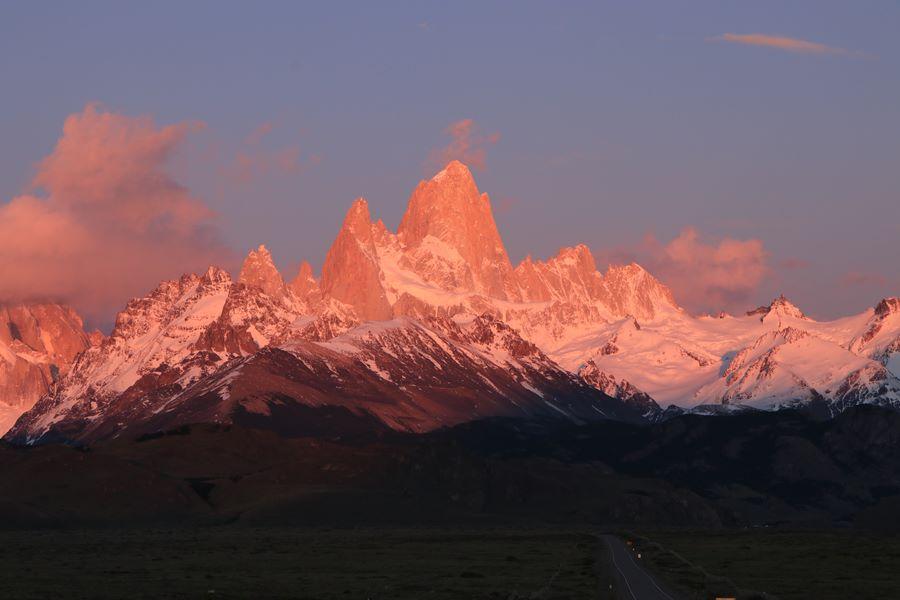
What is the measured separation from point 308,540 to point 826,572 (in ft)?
273

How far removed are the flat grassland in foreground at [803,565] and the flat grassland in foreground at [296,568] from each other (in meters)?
A: 11.0

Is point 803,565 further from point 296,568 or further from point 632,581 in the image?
point 296,568

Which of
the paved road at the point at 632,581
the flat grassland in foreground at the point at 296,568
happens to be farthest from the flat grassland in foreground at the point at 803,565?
the flat grassland in foreground at the point at 296,568

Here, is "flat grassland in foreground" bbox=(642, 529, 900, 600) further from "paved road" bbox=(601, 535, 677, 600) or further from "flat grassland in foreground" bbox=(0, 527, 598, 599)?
"flat grassland in foreground" bbox=(0, 527, 598, 599)

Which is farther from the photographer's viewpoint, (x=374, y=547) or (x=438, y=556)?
(x=374, y=547)

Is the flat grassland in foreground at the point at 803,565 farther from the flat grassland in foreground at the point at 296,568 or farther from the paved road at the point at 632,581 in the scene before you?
the flat grassland in foreground at the point at 296,568

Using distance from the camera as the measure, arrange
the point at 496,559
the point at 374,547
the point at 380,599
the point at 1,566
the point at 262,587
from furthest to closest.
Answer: the point at 374,547
the point at 496,559
the point at 1,566
the point at 262,587
the point at 380,599

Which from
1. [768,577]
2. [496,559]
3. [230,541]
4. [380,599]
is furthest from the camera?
[230,541]

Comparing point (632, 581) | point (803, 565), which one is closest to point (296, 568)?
point (632, 581)

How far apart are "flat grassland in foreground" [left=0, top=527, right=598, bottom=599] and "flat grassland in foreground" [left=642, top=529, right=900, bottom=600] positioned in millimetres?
11042

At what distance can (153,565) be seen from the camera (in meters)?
139

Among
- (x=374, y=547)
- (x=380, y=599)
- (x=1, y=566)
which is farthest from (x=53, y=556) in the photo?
(x=380, y=599)

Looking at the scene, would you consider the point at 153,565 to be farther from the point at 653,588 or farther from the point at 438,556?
the point at 653,588

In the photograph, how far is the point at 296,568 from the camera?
135 metres
